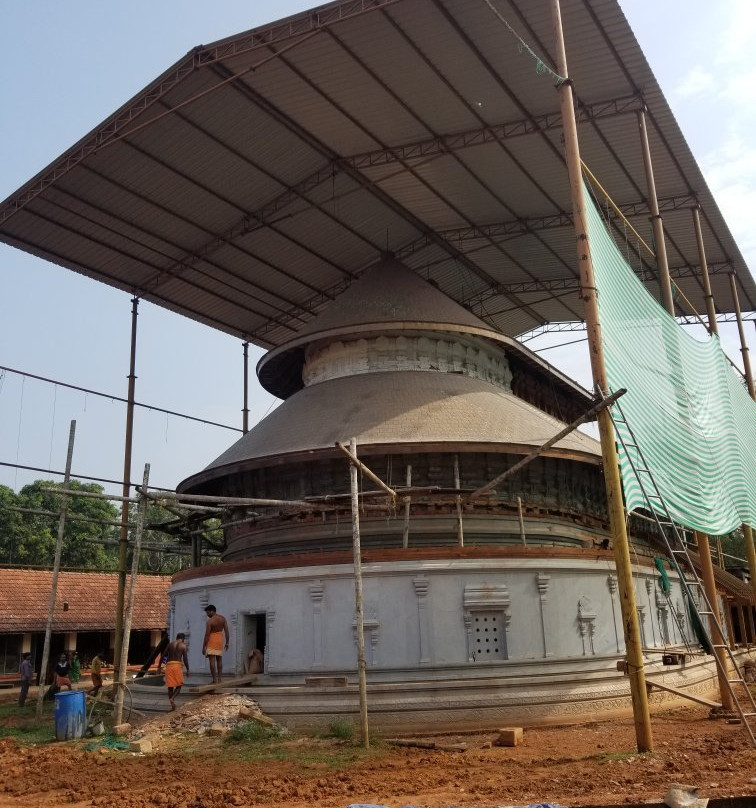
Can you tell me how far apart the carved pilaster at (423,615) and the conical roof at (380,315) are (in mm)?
12186

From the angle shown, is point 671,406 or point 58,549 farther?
point 58,549

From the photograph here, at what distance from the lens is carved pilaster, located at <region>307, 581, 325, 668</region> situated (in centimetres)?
1889

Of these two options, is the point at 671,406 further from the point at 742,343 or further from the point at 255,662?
the point at 742,343

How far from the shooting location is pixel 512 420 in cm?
2620

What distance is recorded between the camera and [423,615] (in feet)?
61.4

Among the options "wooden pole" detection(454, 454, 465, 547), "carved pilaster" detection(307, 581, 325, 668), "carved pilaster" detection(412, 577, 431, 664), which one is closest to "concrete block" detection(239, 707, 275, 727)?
"carved pilaster" detection(307, 581, 325, 668)

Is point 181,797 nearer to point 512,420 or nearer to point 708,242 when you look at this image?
point 512,420

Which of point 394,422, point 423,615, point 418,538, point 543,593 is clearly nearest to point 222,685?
point 423,615

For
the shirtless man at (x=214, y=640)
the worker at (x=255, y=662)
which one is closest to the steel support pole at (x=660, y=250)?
the worker at (x=255, y=662)

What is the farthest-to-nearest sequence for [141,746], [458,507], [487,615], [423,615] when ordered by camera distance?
1. [458,507]
2. [487,615]
3. [423,615]
4. [141,746]

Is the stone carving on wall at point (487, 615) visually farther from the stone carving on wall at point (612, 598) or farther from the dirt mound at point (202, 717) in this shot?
the dirt mound at point (202, 717)

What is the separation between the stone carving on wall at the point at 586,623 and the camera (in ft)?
64.9

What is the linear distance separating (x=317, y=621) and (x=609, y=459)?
885 centimetres

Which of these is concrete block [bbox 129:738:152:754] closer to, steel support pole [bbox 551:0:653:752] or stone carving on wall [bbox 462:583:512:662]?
stone carving on wall [bbox 462:583:512:662]
